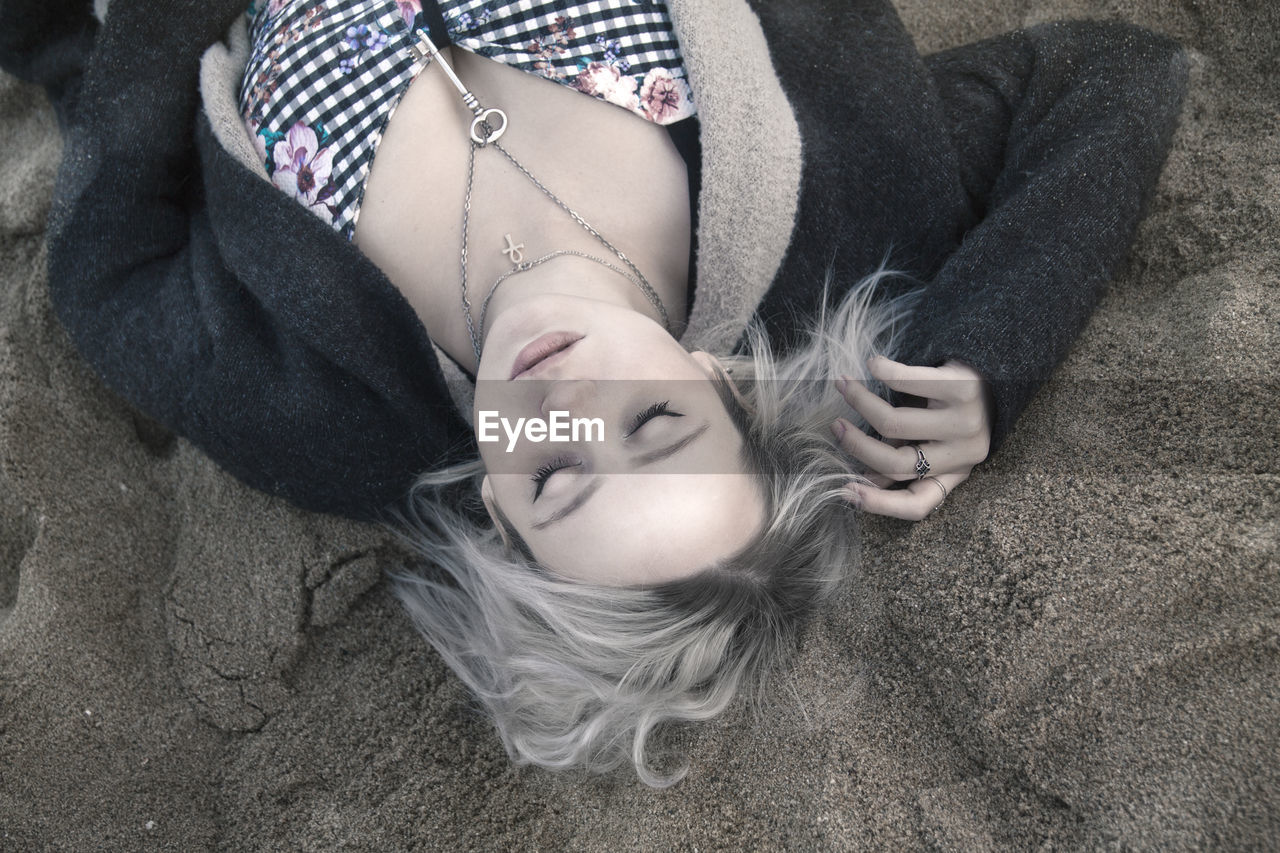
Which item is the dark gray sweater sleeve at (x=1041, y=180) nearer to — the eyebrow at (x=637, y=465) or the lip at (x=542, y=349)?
the eyebrow at (x=637, y=465)

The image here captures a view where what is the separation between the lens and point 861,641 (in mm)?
1245

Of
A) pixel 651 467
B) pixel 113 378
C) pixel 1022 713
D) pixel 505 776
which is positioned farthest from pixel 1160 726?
pixel 113 378

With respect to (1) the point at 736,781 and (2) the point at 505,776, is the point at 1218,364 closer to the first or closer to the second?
(1) the point at 736,781

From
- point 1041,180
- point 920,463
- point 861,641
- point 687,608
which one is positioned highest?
point 1041,180

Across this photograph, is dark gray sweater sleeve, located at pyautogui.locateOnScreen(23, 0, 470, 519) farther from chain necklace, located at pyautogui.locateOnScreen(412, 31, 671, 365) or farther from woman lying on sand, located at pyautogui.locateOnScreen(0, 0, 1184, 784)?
Answer: chain necklace, located at pyautogui.locateOnScreen(412, 31, 671, 365)

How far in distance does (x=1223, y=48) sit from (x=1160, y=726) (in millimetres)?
1324

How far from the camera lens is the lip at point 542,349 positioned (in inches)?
44.1

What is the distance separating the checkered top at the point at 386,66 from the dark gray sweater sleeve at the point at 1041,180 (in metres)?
0.55

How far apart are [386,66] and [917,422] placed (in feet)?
3.50

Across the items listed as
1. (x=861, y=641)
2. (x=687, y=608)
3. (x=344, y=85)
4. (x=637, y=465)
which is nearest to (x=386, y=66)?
(x=344, y=85)

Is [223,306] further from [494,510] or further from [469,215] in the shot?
[494,510]

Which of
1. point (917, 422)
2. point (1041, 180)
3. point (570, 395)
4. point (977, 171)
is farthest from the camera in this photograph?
point (977, 171)

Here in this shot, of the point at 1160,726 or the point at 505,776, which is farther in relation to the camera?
the point at 505,776

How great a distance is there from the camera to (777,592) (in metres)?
1.25
